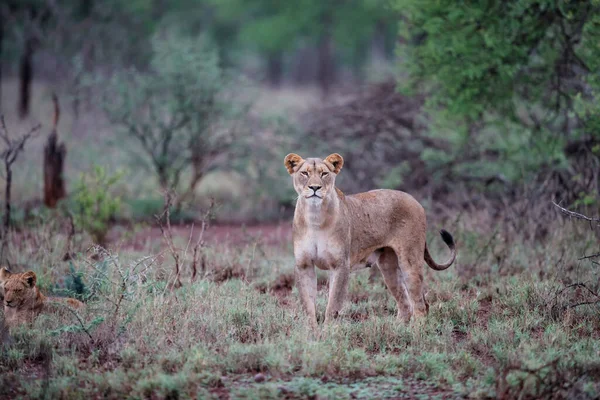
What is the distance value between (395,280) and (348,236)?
979 millimetres

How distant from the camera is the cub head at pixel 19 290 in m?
7.22

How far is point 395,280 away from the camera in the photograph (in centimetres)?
780

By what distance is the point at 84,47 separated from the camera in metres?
28.3

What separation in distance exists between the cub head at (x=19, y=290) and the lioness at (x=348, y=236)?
2517 millimetres

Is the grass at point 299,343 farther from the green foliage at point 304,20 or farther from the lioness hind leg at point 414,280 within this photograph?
the green foliage at point 304,20

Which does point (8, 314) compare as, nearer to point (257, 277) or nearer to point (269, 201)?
point (257, 277)

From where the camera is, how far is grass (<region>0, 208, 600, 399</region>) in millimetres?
5551

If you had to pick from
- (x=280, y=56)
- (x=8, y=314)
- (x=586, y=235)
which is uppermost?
(x=280, y=56)

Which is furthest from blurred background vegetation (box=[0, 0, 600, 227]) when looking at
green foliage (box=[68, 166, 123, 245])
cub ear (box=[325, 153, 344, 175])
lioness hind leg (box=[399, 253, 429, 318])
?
cub ear (box=[325, 153, 344, 175])

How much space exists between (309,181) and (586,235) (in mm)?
4759

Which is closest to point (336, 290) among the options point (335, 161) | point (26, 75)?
point (335, 161)

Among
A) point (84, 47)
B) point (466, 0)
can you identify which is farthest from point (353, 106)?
point (84, 47)

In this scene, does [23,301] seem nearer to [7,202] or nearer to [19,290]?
[19,290]

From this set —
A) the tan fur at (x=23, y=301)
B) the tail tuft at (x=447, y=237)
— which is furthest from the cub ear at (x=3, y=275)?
the tail tuft at (x=447, y=237)
